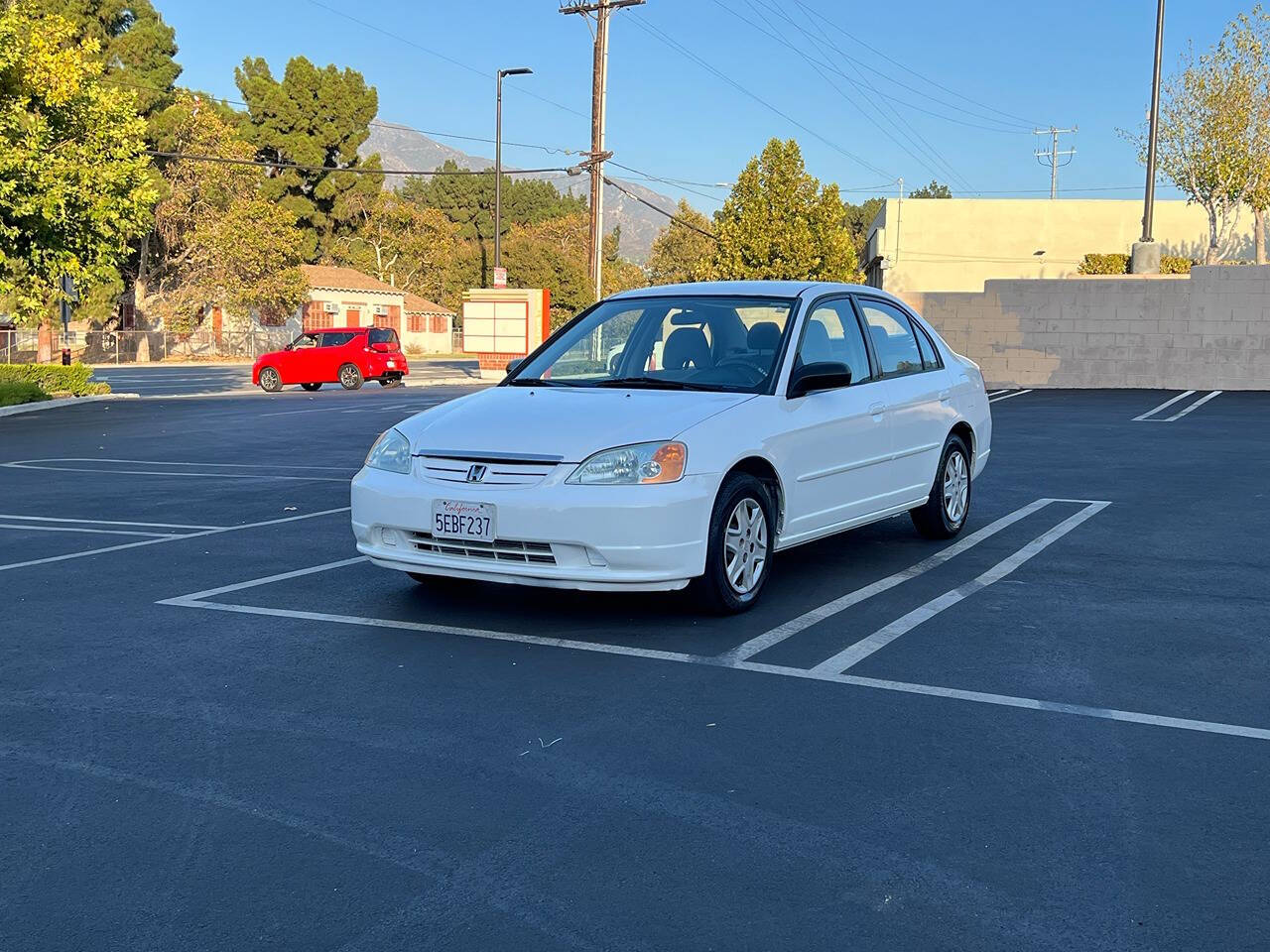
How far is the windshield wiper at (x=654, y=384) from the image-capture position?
7254 mm

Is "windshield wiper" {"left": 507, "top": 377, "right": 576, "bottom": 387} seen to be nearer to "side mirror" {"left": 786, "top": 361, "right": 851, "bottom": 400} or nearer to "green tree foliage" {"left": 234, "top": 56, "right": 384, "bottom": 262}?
"side mirror" {"left": 786, "top": 361, "right": 851, "bottom": 400}

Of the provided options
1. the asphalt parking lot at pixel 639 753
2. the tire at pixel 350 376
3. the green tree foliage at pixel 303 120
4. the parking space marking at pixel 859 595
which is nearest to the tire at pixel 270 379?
the tire at pixel 350 376

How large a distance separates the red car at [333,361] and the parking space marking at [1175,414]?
19498 millimetres

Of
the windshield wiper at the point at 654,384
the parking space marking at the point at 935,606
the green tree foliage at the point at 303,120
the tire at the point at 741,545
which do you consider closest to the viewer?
the parking space marking at the point at 935,606

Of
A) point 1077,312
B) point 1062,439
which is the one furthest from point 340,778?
point 1077,312

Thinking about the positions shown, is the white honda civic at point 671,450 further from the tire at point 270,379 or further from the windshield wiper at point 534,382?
the tire at point 270,379

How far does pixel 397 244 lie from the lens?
76438mm

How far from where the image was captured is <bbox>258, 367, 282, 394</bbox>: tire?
34094 millimetres

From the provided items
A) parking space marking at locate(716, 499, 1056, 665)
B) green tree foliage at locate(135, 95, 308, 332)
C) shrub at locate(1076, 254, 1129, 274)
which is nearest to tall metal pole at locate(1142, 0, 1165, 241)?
shrub at locate(1076, 254, 1129, 274)

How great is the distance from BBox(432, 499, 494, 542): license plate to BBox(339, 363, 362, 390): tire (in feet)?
95.2

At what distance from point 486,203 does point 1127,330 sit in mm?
92005

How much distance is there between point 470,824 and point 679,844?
64cm

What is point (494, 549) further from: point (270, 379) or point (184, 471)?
point (270, 379)

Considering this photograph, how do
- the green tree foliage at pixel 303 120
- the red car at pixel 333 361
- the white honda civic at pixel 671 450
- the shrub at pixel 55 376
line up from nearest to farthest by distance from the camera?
the white honda civic at pixel 671 450
the shrub at pixel 55 376
the red car at pixel 333 361
the green tree foliage at pixel 303 120
